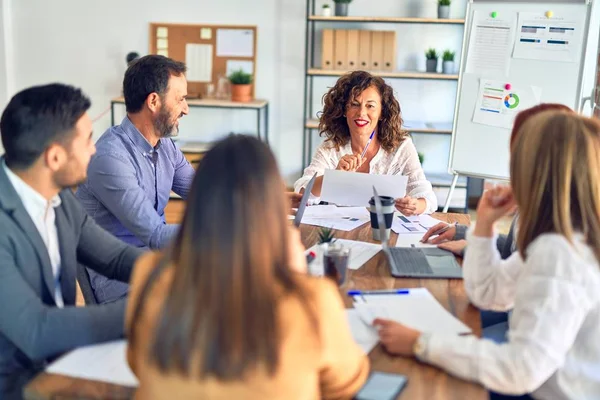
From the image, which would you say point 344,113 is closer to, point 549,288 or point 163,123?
point 163,123

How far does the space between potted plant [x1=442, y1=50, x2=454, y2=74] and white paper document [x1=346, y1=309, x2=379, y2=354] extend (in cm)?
380

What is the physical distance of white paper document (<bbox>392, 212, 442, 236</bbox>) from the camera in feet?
7.36

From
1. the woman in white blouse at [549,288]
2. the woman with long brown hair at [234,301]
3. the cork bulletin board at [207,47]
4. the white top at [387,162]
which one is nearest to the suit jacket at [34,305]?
the woman with long brown hair at [234,301]

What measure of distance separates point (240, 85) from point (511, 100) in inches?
87.3

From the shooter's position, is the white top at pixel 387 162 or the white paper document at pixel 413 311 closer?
the white paper document at pixel 413 311

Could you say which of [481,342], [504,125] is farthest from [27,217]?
[504,125]

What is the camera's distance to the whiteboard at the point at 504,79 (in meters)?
3.46

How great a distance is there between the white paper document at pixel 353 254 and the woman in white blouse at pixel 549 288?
0.38m

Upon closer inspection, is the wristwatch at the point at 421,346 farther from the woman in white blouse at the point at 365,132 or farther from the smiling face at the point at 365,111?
the smiling face at the point at 365,111

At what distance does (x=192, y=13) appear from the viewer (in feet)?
17.2

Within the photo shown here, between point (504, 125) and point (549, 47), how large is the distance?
45 centimetres

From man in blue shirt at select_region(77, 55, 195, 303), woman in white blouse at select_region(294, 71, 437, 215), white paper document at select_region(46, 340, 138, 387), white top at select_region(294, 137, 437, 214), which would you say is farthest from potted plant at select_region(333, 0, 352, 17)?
white paper document at select_region(46, 340, 138, 387)

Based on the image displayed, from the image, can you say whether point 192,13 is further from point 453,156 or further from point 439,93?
point 453,156

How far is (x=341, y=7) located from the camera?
16.1 feet
